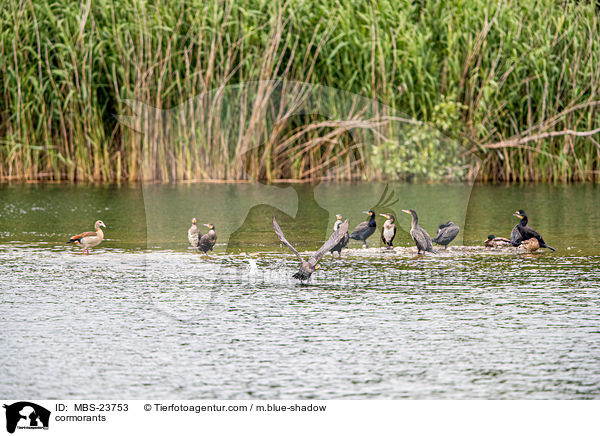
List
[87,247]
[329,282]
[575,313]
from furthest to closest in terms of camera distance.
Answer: [87,247], [329,282], [575,313]

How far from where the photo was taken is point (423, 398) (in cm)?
438

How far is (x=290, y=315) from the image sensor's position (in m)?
5.92

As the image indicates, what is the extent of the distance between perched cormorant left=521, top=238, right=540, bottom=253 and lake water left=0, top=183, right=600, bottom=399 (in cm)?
7

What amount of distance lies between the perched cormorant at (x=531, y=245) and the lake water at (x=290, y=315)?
74mm

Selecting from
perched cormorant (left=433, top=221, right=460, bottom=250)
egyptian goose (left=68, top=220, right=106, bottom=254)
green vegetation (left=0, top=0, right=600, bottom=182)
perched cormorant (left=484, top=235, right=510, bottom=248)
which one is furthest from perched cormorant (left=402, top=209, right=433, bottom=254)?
green vegetation (left=0, top=0, right=600, bottom=182)

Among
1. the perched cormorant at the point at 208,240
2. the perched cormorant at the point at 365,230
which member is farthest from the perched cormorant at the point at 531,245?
the perched cormorant at the point at 208,240

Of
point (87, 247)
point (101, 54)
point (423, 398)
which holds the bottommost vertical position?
point (423, 398)

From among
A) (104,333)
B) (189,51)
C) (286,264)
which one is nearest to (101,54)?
(189,51)

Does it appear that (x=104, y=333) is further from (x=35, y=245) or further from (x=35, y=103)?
(x=35, y=103)

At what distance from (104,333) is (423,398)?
1960 mm

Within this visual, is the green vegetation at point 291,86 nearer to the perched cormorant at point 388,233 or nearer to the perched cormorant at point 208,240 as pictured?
the perched cormorant at point 388,233

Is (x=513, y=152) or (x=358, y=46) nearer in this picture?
(x=358, y=46)

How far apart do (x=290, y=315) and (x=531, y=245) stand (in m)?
3.21

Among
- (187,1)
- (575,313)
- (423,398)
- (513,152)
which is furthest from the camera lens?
(513,152)
